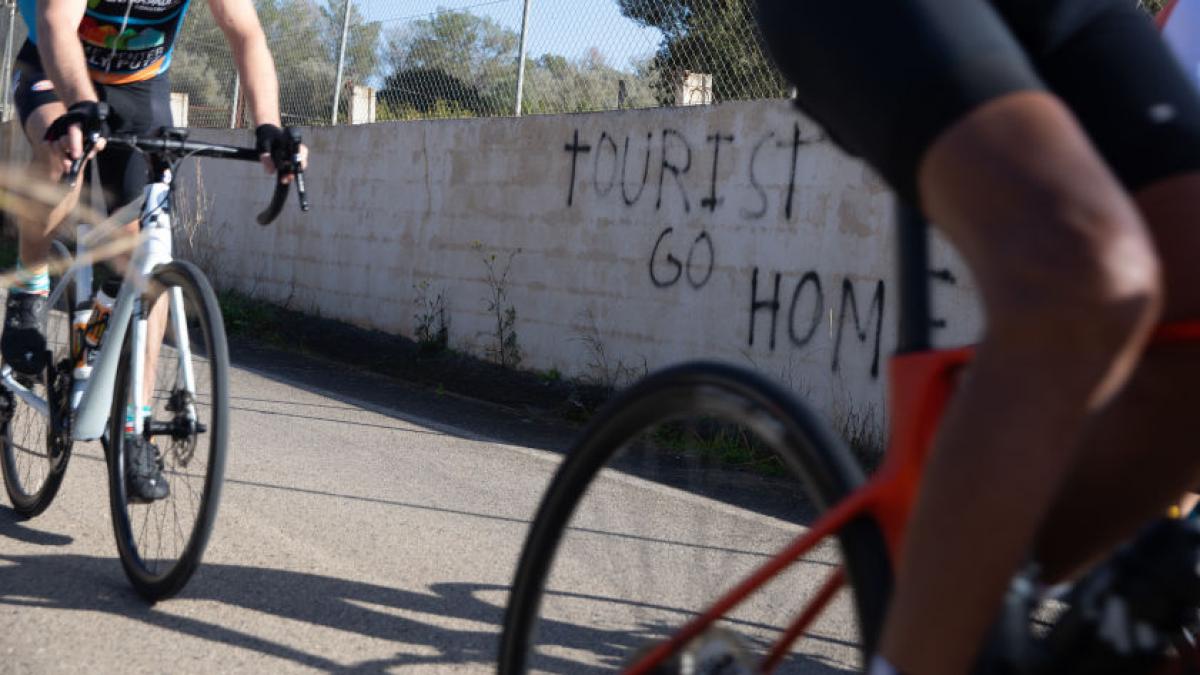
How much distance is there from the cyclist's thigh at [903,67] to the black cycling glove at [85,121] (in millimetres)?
2438

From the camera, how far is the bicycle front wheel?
356cm

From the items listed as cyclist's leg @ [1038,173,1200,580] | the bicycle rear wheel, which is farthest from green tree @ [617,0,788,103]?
cyclist's leg @ [1038,173,1200,580]

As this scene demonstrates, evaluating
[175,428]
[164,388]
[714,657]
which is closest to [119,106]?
[164,388]

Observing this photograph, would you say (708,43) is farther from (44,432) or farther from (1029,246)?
(1029,246)

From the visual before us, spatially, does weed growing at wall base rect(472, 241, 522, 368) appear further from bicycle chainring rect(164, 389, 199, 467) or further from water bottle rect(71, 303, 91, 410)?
bicycle chainring rect(164, 389, 199, 467)

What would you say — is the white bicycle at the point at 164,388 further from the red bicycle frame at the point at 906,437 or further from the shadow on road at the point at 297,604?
the red bicycle frame at the point at 906,437

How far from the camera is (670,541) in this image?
2.15 meters

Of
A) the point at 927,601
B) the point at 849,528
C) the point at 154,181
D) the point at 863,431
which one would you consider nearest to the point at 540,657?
the point at 849,528

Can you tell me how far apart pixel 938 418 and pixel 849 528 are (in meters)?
0.15

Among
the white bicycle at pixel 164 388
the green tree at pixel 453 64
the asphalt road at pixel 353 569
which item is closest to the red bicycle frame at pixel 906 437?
the asphalt road at pixel 353 569

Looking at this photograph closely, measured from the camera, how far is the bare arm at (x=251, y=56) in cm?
412

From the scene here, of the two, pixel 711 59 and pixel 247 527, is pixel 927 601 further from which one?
pixel 711 59

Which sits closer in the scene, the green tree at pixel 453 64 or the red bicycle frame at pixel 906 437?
the red bicycle frame at pixel 906 437

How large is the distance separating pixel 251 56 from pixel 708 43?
20.1 feet
